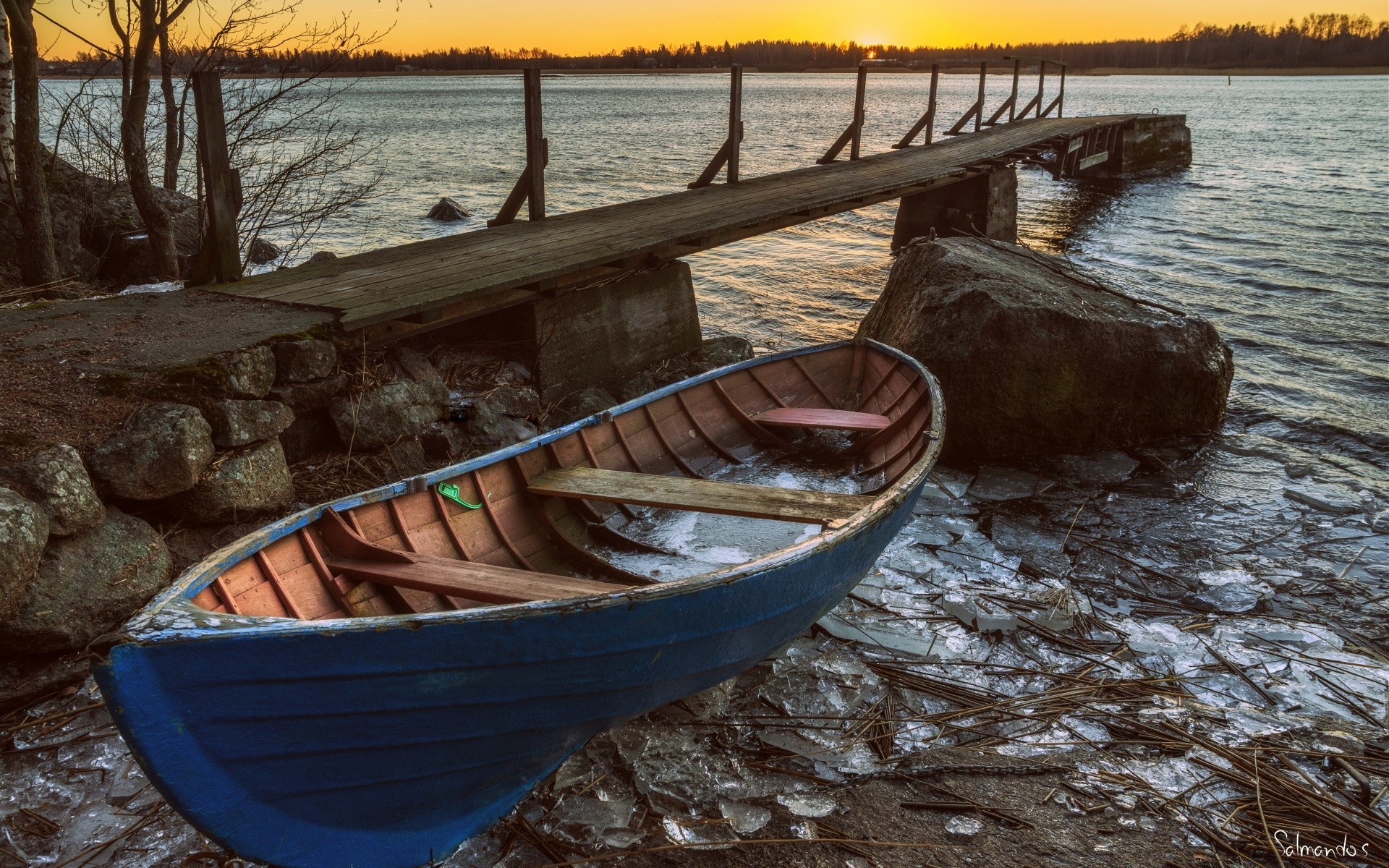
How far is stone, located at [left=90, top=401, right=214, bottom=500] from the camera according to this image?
4156 mm

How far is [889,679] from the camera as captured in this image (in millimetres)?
4383

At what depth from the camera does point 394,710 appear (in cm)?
270

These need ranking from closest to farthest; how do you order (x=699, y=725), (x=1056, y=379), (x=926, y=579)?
1. (x=699, y=725)
2. (x=926, y=579)
3. (x=1056, y=379)

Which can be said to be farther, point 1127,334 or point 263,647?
point 1127,334

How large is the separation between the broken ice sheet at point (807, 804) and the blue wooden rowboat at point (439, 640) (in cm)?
54

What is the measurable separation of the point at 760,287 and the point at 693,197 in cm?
328

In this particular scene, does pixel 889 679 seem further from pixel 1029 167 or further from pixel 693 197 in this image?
pixel 1029 167


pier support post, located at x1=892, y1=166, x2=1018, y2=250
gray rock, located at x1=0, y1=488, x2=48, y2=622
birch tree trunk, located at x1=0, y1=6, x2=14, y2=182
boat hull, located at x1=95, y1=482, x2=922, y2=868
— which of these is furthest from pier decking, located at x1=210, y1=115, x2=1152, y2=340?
boat hull, located at x1=95, y1=482, x2=922, y2=868

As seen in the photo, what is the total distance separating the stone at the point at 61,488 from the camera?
3820 mm

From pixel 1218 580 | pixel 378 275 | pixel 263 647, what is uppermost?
pixel 378 275

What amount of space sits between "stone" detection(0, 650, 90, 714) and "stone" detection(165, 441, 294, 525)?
827mm

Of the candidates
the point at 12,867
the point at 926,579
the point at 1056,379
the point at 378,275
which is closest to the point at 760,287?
the point at 1056,379

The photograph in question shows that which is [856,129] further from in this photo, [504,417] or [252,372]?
[252,372]

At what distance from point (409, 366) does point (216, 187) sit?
1.78m
